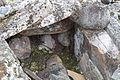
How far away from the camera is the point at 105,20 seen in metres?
2.72

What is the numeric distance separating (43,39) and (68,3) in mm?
522

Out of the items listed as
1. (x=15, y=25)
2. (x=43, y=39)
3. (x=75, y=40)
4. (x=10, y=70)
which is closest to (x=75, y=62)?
(x=75, y=40)

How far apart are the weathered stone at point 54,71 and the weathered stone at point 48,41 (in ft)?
0.50

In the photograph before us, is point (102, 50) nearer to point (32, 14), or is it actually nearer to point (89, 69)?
point (89, 69)

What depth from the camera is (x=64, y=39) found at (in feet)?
9.95

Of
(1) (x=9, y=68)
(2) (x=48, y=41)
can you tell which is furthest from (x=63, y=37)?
(1) (x=9, y=68)

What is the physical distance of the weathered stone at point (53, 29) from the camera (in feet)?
9.26

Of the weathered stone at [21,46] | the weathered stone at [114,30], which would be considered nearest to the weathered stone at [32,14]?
the weathered stone at [21,46]

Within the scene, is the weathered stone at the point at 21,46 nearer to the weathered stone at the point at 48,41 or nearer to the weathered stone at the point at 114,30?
the weathered stone at the point at 48,41

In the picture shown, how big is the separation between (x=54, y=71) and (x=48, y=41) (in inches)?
14.8

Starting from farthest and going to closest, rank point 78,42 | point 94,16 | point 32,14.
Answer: point 78,42
point 94,16
point 32,14

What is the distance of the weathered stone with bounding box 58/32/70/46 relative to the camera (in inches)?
119

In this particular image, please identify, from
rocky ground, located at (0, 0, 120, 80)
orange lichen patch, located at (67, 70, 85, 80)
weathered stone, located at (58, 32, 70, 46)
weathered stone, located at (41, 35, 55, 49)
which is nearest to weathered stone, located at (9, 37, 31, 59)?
rocky ground, located at (0, 0, 120, 80)

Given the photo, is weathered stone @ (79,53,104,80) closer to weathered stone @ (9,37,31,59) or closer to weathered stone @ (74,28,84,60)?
weathered stone @ (74,28,84,60)
